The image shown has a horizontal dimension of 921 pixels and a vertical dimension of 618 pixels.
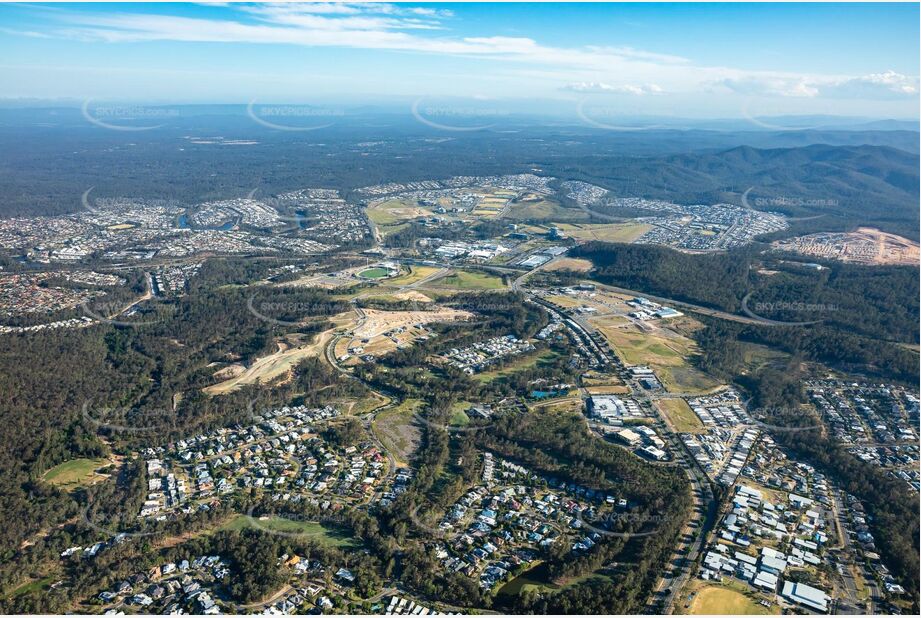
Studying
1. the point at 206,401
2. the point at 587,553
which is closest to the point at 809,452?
the point at 587,553

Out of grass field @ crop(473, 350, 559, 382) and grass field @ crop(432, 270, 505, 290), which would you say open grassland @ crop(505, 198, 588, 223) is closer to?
grass field @ crop(432, 270, 505, 290)

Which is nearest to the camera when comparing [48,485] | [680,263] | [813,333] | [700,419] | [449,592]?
[449,592]

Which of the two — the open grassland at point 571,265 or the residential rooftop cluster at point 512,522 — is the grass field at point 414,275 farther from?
the residential rooftop cluster at point 512,522

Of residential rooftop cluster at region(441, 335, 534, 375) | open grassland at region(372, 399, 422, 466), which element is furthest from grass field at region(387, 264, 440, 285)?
open grassland at region(372, 399, 422, 466)

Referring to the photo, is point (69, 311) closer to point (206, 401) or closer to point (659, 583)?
point (206, 401)

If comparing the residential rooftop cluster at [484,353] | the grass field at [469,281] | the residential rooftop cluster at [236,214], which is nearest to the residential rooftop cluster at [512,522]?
the residential rooftop cluster at [484,353]

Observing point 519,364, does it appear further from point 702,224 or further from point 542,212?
point 542,212

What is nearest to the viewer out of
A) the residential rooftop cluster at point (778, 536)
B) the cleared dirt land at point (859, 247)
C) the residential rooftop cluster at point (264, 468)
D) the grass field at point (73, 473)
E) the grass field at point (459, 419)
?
the residential rooftop cluster at point (778, 536)
